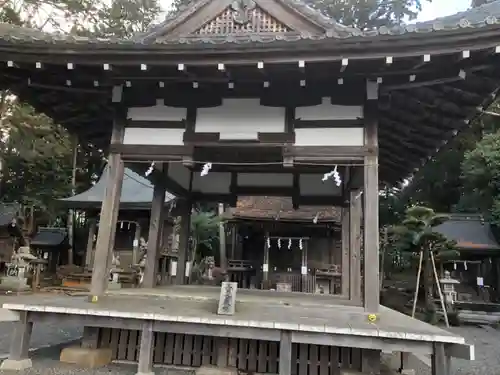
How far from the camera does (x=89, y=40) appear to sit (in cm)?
455

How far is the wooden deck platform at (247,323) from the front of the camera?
384cm

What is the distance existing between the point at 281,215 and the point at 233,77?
1112 centimetres

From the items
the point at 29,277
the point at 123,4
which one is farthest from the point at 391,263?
the point at 123,4

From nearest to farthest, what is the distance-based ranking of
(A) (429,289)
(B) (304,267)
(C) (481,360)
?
(C) (481,360), (A) (429,289), (B) (304,267)

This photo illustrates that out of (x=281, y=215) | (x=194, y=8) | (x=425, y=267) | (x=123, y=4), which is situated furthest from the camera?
(x=123, y=4)

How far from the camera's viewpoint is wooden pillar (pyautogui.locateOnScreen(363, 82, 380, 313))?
4.48 meters

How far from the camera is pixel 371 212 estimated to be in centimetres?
458

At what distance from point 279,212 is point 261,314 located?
11.3 meters

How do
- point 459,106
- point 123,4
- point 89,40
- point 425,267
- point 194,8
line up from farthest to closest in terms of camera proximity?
point 123,4 → point 425,267 → point 194,8 → point 459,106 → point 89,40

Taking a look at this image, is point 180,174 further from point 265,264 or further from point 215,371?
point 265,264

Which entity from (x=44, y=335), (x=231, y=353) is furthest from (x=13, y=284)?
(x=231, y=353)

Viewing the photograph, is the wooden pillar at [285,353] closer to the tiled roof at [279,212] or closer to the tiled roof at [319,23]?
the tiled roof at [319,23]

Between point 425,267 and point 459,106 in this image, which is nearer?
point 459,106

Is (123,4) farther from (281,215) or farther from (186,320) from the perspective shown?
(186,320)
